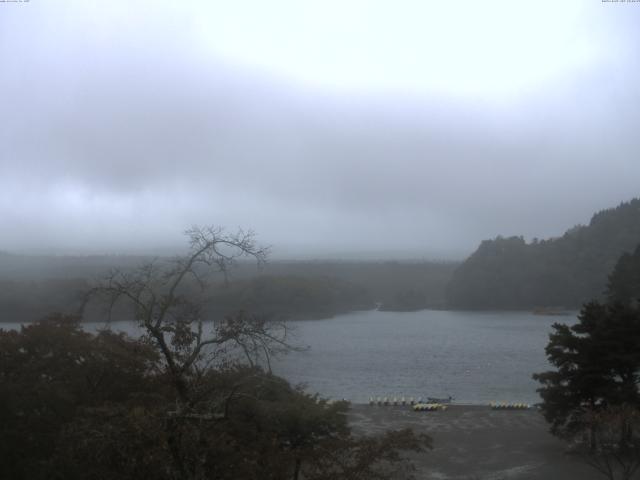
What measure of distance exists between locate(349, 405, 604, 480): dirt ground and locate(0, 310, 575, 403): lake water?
2.21 m

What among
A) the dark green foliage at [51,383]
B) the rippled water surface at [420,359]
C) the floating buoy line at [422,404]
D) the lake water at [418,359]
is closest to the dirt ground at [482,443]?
the floating buoy line at [422,404]

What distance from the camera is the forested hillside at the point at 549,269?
197ft

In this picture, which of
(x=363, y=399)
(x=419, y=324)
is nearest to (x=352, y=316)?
(x=419, y=324)

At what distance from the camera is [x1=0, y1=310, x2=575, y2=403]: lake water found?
22.7 meters

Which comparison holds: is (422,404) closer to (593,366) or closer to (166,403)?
(593,366)

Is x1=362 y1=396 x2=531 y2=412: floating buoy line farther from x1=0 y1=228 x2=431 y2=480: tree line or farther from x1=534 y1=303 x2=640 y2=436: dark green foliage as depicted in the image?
x1=0 y1=228 x2=431 y2=480: tree line

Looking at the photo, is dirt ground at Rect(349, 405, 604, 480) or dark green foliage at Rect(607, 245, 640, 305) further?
dark green foliage at Rect(607, 245, 640, 305)

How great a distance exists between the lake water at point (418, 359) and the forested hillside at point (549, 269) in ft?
47.1

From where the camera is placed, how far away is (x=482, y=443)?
15.3m

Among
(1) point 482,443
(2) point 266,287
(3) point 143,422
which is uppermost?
(3) point 143,422

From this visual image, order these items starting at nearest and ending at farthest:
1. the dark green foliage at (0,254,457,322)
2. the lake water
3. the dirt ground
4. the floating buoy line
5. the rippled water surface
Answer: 1. the dirt ground
2. the floating buoy line
3. the lake water
4. the rippled water surface
5. the dark green foliage at (0,254,457,322)

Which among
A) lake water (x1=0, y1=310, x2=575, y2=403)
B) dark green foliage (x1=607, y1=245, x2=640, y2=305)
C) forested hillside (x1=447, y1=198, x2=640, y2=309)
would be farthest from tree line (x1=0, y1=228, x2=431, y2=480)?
forested hillside (x1=447, y1=198, x2=640, y2=309)

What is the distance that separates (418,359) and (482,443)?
1460 centimetres

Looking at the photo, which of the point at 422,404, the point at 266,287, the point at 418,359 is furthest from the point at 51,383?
the point at 266,287
